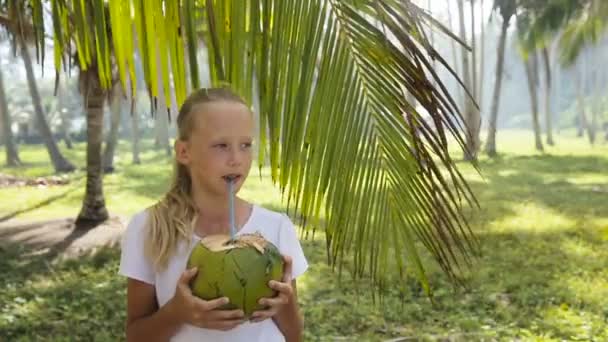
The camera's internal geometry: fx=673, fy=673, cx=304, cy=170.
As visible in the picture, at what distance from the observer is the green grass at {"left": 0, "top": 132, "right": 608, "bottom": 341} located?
3.21 m

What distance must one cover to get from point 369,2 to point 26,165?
24.2ft

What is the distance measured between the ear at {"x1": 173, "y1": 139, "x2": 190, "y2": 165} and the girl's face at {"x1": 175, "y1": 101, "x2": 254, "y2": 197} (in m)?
0.01

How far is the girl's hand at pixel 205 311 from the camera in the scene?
660 mm

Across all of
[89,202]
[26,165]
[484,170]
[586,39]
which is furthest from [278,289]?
[586,39]

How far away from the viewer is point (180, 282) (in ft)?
2.25

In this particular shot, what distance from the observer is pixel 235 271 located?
0.66 metres

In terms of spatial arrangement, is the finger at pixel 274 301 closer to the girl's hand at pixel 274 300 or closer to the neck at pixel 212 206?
the girl's hand at pixel 274 300

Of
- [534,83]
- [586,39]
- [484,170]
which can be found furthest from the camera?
[534,83]

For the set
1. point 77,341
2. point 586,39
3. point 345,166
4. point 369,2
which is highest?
point 586,39

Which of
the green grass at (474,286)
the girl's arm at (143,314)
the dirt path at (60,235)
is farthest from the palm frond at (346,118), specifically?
the dirt path at (60,235)

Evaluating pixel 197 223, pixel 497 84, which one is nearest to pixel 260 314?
pixel 197 223

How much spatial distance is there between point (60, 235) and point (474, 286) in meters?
2.89

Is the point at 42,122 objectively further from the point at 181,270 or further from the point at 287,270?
the point at 287,270

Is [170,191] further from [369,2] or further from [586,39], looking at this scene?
[586,39]
